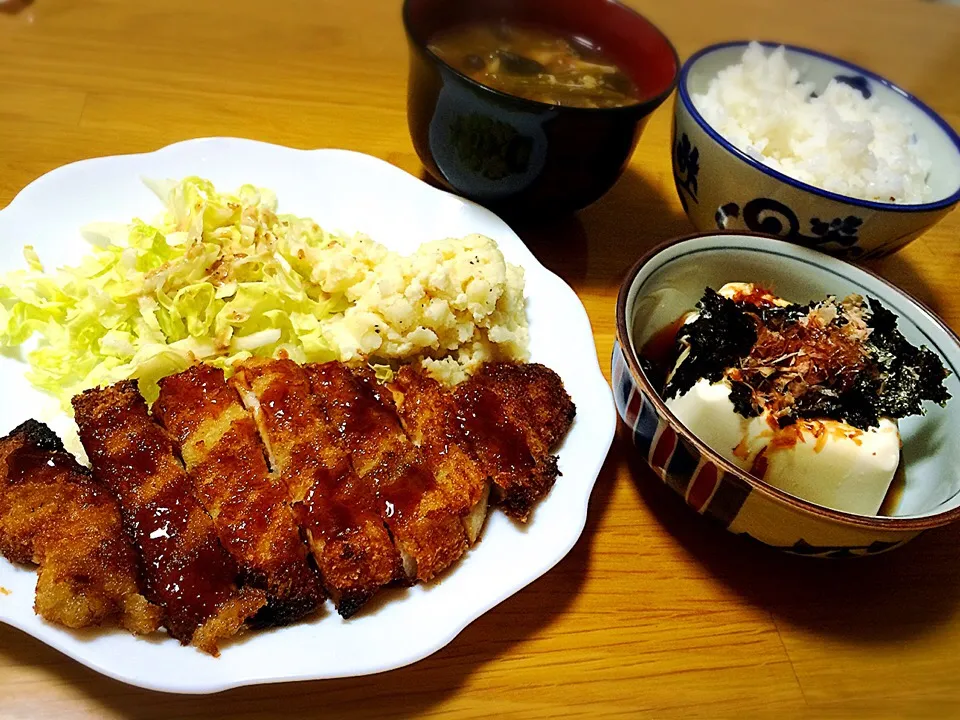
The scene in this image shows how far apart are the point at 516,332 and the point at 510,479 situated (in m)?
0.48

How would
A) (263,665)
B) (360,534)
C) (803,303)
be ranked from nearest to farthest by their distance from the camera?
(263,665) → (360,534) → (803,303)

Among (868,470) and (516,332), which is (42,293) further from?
(868,470)

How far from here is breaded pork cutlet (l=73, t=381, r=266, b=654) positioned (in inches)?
50.1

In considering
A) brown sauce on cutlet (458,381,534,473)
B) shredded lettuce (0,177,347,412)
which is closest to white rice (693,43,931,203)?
brown sauce on cutlet (458,381,534,473)

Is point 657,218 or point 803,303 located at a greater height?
point 803,303

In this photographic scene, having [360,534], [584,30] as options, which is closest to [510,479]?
[360,534]

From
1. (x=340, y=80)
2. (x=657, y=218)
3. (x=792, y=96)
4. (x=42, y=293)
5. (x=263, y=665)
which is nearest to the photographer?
(x=263, y=665)

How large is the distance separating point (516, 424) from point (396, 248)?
73cm

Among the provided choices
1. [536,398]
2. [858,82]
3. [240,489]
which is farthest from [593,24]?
[240,489]

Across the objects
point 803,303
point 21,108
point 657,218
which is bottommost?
point 21,108

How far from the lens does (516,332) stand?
188 centimetres

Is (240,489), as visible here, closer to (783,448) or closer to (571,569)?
(571,569)

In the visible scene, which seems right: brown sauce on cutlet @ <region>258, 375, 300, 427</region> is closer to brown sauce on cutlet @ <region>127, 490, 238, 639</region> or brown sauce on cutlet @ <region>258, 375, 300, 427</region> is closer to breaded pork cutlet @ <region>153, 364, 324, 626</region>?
breaded pork cutlet @ <region>153, 364, 324, 626</region>

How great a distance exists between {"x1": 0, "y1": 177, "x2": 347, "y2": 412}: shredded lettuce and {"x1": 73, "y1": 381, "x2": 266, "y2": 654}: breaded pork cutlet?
0.19 m
